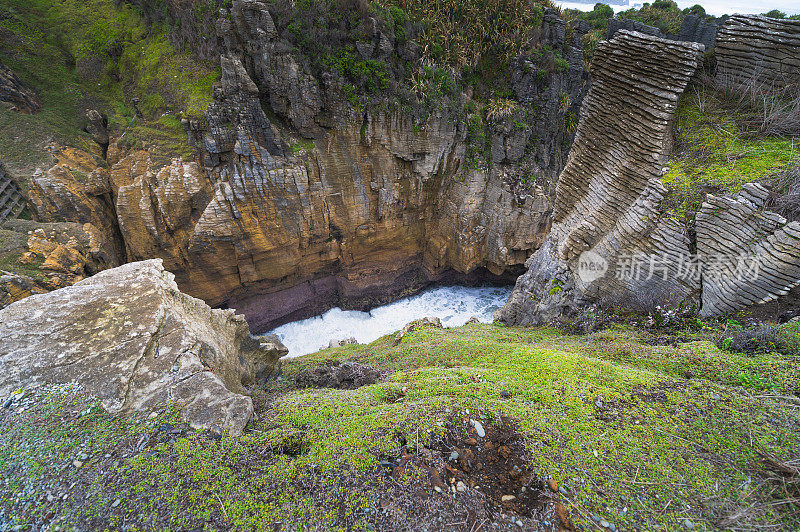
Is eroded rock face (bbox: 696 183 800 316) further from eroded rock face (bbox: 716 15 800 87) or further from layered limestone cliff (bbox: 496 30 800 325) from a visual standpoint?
eroded rock face (bbox: 716 15 800 87)

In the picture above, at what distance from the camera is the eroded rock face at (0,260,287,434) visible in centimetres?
374

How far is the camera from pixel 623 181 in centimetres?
731

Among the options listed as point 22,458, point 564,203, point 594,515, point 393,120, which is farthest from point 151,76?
point 594,515

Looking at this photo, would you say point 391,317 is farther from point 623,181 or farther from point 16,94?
point 16,94

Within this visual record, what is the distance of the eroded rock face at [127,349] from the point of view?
3.74 meters

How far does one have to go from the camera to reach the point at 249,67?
1227cm

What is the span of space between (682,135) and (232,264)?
1516 centimetres

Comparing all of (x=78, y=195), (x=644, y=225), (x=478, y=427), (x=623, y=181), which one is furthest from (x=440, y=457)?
(x=78, y=195)

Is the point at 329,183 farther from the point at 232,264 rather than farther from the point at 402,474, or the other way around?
the point at 402,474

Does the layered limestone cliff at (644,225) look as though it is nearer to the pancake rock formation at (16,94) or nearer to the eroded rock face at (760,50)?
the eroded rock face at (760,50)

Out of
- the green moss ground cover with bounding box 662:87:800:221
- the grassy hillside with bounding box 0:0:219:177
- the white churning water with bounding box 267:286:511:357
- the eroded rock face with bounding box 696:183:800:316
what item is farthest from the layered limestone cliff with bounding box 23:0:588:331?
the eroded rock face with bounding box 696:183:800:316

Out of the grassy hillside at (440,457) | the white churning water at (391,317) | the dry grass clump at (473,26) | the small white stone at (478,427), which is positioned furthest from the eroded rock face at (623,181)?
the dry grass clump at (473,26)

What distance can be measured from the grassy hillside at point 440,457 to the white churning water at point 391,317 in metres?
11.9

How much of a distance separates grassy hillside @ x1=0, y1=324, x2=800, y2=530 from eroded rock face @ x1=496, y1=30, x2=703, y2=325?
9.23 feet
